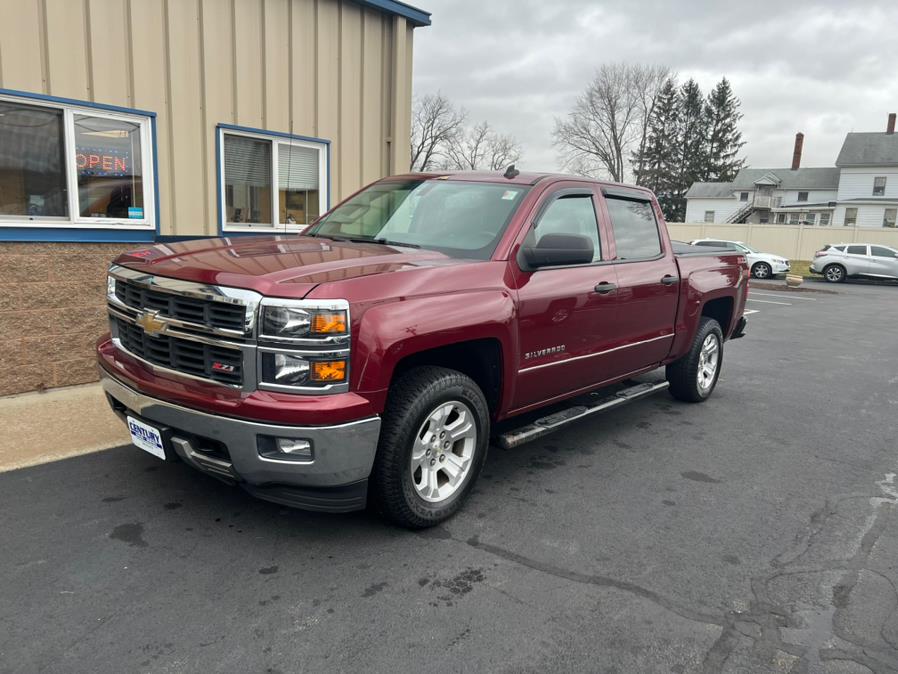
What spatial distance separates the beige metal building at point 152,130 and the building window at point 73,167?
0.01 meters

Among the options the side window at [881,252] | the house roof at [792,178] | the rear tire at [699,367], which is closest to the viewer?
the rear tire at [699,367]

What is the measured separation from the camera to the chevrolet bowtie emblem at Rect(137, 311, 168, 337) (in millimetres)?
3377

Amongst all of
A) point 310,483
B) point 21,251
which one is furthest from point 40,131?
point 310,483

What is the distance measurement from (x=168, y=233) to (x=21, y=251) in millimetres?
1404

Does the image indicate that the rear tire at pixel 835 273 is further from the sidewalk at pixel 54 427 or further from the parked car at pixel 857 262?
the sidewalk at pixel 54 427

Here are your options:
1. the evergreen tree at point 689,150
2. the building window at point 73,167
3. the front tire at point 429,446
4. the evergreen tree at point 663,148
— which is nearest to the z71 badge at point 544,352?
the front tire at point 429,446

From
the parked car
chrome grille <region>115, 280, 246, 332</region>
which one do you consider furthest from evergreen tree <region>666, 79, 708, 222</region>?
chrome grille <region>115, 280, 246, 332</region>

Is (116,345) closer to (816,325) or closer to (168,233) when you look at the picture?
(168,233)

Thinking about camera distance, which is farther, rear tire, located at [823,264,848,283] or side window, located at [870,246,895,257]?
rear tire, located at [823,264,848,283]

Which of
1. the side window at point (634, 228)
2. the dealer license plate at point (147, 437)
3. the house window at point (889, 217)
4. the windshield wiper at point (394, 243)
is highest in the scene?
the house window at point (889, 217)

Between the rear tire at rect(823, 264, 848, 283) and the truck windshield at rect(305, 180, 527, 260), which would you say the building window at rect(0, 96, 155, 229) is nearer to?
the truck windshield at rect(305, 180, 527, 260)

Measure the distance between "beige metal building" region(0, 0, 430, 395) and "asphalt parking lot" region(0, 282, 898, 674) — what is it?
216 centimetres

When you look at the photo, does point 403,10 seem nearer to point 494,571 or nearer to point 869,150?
point 494,571

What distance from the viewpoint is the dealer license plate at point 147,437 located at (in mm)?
3416
